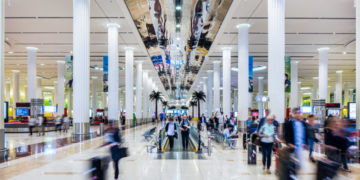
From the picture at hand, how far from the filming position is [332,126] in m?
6.32

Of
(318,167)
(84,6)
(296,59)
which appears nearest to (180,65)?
(296,59)

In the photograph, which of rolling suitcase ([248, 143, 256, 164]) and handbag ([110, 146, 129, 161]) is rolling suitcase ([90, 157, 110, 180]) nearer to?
handbag ([110, 146, 129, 161])

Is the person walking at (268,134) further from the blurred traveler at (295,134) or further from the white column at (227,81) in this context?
the white column at (227,81)

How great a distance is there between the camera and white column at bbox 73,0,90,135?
1325 centimetres

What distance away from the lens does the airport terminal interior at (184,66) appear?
6.82 m

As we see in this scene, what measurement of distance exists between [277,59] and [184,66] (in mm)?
24670

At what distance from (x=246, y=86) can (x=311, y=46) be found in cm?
981

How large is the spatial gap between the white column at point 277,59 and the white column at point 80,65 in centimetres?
800

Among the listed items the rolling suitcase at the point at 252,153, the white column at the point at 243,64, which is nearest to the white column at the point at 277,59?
the rolling suitcase at the point at 252,153

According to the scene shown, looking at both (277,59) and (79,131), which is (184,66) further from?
(277,59)

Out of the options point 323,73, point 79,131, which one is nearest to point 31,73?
point 79,131

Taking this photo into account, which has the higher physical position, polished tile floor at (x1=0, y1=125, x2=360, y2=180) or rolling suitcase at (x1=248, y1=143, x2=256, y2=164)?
rolling suitcase at (x1=248, y1=143, x2=256, y2=164)

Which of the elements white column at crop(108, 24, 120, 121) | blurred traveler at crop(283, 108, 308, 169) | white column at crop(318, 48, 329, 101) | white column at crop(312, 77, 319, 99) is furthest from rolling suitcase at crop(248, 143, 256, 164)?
white column at crop(312, 77, 319, 99)

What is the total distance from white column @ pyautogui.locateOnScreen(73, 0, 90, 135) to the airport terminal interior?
0.04 m
